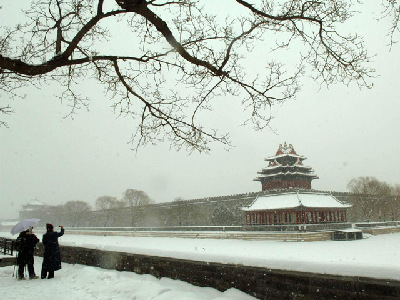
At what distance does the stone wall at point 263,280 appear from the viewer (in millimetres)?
4039

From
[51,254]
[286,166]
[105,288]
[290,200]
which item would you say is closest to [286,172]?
[286,166]

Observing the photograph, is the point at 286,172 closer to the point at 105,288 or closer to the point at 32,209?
the point at 105,288

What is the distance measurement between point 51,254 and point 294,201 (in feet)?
104

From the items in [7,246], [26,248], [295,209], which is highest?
[295,209]

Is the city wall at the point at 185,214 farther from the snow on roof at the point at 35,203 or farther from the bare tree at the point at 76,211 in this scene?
the snow on roof at the point at 35,203

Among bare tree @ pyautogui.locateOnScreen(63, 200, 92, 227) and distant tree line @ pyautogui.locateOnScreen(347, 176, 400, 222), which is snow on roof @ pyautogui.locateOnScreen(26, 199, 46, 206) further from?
distant tree line @ pyautogui.locateOnScreen(347, 176, 400, 222)

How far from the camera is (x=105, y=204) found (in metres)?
84.6

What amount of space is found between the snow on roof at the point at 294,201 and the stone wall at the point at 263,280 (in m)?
30.3

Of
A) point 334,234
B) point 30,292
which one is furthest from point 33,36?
point 334,234

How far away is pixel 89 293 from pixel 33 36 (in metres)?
5.74

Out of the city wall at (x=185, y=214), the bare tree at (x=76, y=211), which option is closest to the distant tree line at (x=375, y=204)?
the city wall at (x=185, y=214)

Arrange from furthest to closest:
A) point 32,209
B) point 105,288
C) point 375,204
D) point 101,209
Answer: point 32,209, point 101,209, point 375,204, point 105,288

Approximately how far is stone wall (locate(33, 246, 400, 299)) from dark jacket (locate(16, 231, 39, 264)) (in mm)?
2451

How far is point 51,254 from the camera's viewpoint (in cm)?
850
